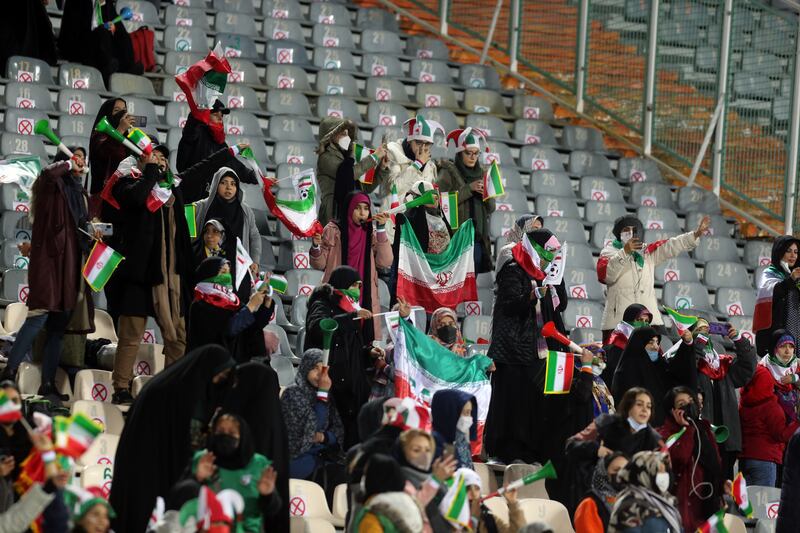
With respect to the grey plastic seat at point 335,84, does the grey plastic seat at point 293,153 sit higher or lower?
lower

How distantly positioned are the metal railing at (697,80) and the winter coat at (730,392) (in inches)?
187

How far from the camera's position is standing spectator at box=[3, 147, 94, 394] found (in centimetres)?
1068

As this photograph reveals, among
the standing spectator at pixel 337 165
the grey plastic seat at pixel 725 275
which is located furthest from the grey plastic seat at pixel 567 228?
the standing spectator at pixel 337 165

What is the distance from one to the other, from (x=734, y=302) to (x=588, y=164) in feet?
6.88

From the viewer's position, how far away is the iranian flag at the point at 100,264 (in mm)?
10641

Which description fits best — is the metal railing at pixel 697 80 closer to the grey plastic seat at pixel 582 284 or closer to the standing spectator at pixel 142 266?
the grey plastic seat at pixel 582 284

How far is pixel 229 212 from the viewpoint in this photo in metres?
11.5

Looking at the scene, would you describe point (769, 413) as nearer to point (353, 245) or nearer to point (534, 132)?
point (353, 245)

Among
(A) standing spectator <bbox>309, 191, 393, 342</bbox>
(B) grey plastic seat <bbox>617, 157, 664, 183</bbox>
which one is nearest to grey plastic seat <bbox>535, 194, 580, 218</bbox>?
(B) grey plastic seat <bbox>617, 157, 664, 183</bbox>

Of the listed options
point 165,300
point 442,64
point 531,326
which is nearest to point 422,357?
point 531,326

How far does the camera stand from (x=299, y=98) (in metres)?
15.5

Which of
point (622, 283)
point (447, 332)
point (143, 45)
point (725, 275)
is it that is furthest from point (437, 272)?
point (143, 45)

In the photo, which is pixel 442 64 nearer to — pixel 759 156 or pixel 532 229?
pixel 759 156

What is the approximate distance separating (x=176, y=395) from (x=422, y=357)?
8.71 ft
